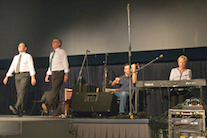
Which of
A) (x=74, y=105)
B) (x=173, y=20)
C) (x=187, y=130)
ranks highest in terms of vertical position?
(x=173, y=20)

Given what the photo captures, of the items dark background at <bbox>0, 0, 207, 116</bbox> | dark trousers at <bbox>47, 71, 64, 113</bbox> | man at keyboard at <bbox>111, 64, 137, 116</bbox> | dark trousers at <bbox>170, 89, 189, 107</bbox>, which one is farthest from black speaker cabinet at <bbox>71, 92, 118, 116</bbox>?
dark background at <bbox>0, 0, 207, 116</bbox>

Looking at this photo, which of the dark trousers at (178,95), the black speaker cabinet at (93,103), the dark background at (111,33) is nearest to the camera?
the black speaker cabinet at (93,103)

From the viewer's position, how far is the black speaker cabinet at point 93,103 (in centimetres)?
348

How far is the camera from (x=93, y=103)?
3.56 metres

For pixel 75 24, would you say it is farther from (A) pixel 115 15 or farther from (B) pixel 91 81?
(B) pixel 91 81

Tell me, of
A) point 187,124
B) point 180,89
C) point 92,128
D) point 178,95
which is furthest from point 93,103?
point 178,95

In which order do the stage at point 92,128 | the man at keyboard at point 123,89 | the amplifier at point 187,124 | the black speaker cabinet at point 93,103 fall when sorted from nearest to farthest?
the stage at point 92,128 → the amplifier at point 187,124 → the black speaker cabinet at point 93,103 → the man at keyboard at point 123,89

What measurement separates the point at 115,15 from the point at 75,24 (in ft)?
3.45

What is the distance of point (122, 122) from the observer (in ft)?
9.91

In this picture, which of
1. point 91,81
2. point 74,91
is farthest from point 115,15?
point 74,91

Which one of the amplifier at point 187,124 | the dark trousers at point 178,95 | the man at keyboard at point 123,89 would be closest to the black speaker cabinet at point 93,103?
the man at keyboard at point 123,89

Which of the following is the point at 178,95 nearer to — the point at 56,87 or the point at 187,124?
the point at 187,124

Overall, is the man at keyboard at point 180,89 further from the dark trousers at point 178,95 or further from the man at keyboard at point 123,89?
the man at keyboard at point 123,89

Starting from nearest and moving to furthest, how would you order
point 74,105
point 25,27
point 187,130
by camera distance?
point 187,130 → point 74,105 → point 25,27
